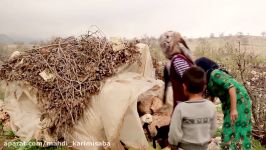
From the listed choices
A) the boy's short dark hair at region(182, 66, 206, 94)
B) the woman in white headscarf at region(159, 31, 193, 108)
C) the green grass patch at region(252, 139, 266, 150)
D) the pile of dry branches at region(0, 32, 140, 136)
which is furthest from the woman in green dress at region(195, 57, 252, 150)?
the pile of dry branches at region(0, 32, 140, 136)

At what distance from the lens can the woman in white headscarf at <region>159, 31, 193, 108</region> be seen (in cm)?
400

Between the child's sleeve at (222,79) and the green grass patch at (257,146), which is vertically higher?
the child's sleeve at (222,79)

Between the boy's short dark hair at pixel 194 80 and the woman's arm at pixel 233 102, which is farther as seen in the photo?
the woman's arm at pixel 233 102

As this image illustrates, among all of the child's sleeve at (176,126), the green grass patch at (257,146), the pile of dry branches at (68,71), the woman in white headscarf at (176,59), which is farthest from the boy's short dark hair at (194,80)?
the green grass patch at (257,146)

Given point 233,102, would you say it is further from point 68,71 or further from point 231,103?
point 68,71

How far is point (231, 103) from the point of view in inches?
156

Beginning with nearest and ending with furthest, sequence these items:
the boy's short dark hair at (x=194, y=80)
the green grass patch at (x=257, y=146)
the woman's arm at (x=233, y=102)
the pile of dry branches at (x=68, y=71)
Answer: the boy's short dark hair at (x=194, y=80) < the woman's arm at (x=233, y=102) < the pile of dry branches at (x=68, y=71) < the green grass patch at (x=257, y=146)

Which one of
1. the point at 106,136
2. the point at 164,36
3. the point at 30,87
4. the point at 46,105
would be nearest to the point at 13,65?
the point at 30,87

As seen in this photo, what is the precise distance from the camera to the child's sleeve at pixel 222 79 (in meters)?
3.98

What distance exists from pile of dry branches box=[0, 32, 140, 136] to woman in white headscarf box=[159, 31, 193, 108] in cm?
191

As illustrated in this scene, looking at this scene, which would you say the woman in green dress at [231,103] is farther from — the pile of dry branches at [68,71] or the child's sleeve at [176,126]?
the pile of dry branches at [68,71]

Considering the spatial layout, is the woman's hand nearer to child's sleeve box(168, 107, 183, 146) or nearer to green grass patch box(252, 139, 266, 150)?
child's sleeve box(168, 107, 183, 146)

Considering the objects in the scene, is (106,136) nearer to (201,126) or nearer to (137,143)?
(137,143)

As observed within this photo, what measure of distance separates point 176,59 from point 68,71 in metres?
2.54
